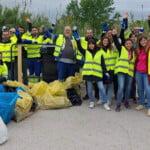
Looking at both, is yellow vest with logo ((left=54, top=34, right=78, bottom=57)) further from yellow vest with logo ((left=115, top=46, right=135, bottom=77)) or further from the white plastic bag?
the white plastic bag

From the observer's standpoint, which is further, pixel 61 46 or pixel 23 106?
pixel 61 46

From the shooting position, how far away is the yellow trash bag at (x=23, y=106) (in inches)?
414

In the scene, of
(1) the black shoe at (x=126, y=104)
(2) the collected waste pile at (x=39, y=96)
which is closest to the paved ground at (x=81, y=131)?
(2) the collected waste pile at (x=39, y=96)

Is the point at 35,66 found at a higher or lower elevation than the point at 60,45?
lower

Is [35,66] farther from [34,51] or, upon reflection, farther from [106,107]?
[106,107]

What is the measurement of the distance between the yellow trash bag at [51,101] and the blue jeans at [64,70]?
96cm

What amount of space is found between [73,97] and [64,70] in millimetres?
848

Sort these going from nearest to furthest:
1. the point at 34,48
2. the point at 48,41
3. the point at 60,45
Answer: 1. the point at 60,45
2. the point at 34,48
3. the point at 48,41

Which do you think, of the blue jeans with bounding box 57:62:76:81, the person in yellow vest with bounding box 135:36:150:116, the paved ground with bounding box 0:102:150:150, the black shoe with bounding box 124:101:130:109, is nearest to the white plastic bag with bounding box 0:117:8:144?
the paved ground with bounding box 0:102:150:150

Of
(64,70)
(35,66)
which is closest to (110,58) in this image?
(64,70)

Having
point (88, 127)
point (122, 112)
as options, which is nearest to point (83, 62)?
point (122, 112)

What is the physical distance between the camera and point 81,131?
9805mm

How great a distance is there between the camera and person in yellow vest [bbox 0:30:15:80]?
13130mm

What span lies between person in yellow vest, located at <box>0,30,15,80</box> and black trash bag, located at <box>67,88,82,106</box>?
179 centimetres
